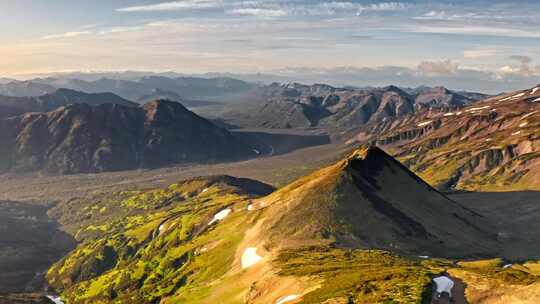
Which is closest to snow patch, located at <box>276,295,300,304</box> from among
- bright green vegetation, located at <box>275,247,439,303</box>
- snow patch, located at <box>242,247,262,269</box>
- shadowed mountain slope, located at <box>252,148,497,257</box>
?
bright green vegetation, located at <box>275,247,439,303</box>

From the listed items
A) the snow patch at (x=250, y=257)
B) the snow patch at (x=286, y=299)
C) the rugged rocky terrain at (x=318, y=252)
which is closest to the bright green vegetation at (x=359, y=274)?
the rugged rocky terrain at (x=318, y=252)

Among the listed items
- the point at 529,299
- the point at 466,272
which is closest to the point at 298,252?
the point at 466,272

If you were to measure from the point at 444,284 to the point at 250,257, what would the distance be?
7171 centimetres

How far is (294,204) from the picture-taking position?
184 m

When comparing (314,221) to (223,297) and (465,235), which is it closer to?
(223,297)

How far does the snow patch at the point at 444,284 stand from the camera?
94206 mm

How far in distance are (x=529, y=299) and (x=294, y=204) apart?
108 metres

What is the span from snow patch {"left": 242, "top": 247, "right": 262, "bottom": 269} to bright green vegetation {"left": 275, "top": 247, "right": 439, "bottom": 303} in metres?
9.94

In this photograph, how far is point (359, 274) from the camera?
365ft

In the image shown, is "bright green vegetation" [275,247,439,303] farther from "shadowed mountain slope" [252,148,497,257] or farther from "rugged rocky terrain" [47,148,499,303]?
"shadowed mountain slope" [252,148,497,257]

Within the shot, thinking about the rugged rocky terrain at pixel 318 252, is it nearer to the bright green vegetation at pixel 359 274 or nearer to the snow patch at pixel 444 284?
the bright green vegetation at pixel 359 274

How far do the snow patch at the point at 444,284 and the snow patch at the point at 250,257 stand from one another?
62885mm

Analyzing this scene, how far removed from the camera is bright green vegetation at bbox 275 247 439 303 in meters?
91.1

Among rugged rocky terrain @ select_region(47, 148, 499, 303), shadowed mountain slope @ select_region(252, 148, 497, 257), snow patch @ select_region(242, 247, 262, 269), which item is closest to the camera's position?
rugged rocky terrain @ select_region(47, 148, 499, 303)
